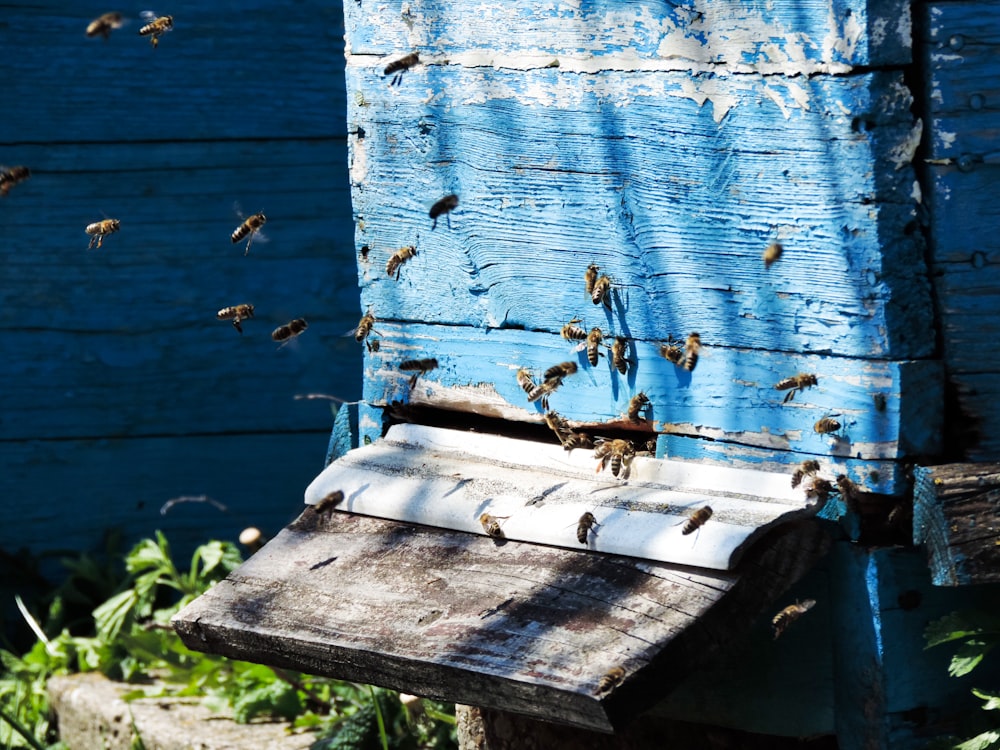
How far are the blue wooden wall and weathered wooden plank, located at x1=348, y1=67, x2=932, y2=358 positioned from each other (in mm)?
1658

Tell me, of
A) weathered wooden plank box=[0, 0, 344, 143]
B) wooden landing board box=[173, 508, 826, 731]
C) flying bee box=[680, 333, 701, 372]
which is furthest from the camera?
weathered wooden plank box=[0, 0, 344, 143]

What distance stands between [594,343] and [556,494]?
0.32 meters

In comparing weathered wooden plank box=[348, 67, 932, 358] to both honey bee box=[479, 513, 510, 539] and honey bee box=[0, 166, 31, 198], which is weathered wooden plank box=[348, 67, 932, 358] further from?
honey bee box=[0, 166, 31, 198]

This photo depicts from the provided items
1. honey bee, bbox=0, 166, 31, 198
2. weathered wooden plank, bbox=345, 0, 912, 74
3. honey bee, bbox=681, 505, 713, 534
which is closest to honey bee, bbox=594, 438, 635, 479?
honey bee, bbox=681, 505, 713, 534

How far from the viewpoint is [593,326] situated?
9.45 ft

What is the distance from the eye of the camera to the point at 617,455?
2.75 m

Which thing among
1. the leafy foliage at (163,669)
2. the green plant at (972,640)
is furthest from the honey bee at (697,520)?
the leafy foliage at (163,669)

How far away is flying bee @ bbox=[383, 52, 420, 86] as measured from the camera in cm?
305

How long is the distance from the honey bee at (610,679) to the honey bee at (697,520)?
13.8 inches

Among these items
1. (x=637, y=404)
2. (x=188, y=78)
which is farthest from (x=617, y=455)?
(x=188, y=78)

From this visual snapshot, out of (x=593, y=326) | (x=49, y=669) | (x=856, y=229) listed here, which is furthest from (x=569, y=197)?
(x=49, y=669)

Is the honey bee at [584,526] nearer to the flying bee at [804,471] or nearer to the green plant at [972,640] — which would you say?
the flying bee at [804,471]

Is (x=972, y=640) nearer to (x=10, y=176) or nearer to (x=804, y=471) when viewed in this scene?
(x=804, y=471)

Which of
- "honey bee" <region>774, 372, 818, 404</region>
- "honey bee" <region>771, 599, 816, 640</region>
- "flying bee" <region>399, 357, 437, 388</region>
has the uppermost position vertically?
"honey bee" <region>774, 372, 818, 404</region>
